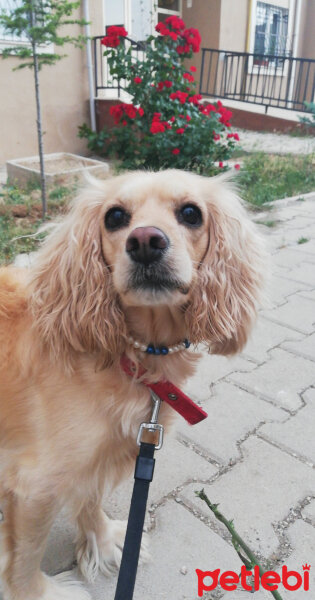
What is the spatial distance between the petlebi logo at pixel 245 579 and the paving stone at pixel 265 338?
54.2 inches

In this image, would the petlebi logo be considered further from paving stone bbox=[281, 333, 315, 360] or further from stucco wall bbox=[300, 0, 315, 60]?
stucco wall bbox=[300, 0, 315, 60]

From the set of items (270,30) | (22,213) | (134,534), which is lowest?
(22,213)

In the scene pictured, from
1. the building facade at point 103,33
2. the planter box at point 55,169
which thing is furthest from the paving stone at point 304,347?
the building facade at point 103,33

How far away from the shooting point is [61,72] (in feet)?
25.1

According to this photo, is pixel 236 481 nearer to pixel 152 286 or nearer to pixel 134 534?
pixel 134 534

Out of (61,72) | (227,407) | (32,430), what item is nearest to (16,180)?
(61,72)

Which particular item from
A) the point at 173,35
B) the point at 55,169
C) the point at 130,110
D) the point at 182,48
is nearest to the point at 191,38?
the point at 182,48

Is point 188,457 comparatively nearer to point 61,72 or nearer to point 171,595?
point 171,595

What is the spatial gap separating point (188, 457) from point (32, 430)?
2.92 feet

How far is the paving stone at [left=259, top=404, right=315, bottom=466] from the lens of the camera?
2.13m

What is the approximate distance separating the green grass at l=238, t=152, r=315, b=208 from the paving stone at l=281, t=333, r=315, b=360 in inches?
118

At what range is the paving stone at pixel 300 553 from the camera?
5.08 feet

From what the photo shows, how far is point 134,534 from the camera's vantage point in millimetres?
1078

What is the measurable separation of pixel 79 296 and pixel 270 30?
16126 millimetres
